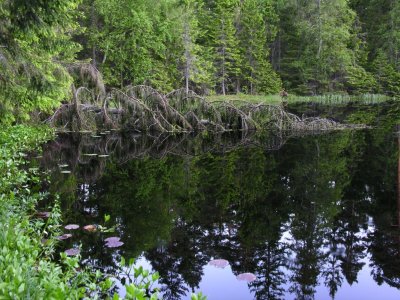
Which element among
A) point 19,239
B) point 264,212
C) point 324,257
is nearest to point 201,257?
point 324,257

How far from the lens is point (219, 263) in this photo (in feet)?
18.1

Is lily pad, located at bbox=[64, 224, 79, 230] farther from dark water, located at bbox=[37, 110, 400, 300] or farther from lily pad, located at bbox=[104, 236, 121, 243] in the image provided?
lily pad, located at bbox=[104, 236, 121, 243]

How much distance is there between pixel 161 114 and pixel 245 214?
10121mm

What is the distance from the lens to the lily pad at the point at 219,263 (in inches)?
215

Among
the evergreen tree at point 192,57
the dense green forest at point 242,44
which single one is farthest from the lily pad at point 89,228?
the evergreen tree at point 192,57

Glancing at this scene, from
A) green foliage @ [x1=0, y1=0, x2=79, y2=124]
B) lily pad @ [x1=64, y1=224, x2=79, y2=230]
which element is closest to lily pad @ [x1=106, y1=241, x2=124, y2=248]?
lily pad @ [x1=64, y1=224, x2=79, y2=230]

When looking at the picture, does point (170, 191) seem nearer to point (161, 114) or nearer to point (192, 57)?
point (161, 114)

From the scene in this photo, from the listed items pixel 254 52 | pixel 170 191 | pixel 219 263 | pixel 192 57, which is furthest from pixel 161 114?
pixel 254 52

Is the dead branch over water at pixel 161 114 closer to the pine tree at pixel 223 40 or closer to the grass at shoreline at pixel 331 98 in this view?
the pine tree at pixel 223 40

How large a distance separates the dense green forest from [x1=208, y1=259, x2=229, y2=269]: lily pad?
20848mm

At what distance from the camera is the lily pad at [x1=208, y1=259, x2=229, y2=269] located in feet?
17.9

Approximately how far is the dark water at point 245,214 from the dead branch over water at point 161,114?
2.95 metres

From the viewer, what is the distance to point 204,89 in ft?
A: 121

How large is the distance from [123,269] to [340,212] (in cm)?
415
